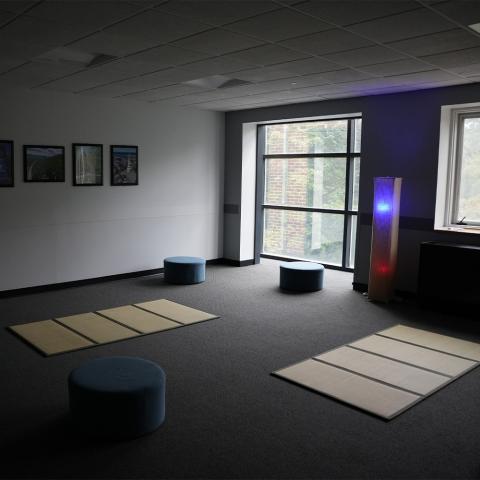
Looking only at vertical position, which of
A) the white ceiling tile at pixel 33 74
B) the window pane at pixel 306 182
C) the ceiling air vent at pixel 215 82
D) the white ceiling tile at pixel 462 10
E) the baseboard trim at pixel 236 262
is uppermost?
the ceiling air vent at pixel 215 82

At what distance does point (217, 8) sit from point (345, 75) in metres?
2.48

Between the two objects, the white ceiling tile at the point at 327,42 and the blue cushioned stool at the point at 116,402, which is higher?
the white ceiling tile at the point at 327,42

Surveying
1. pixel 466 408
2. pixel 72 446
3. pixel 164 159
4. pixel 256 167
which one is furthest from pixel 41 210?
pixel 466 408

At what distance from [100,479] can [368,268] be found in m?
5.04

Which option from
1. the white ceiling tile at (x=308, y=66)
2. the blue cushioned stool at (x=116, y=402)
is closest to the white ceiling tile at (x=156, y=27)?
the white ceiling tile at (x=308, y=66)

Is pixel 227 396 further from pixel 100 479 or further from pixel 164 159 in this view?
pixel 164 159

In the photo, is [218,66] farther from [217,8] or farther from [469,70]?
[469,70]

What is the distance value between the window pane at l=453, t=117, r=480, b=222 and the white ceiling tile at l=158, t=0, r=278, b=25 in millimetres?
3902

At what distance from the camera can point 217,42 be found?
4.21 meters

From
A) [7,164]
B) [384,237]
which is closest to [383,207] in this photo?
[384,237]

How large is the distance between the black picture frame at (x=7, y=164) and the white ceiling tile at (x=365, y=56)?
3897 millimetres

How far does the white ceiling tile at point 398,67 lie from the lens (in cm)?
491

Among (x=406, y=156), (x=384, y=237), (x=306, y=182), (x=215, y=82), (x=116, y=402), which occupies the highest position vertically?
(x=215, y=82)

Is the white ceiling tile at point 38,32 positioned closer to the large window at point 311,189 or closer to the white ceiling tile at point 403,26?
the white ceiling tile at point 403,26
